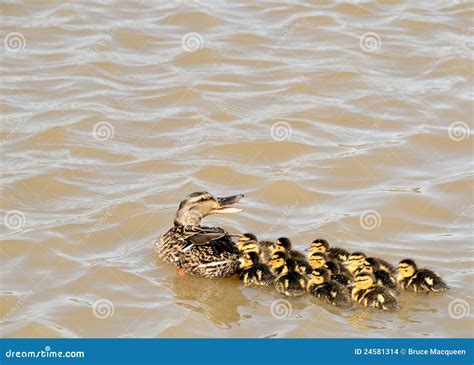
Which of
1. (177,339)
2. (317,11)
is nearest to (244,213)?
(177,339)

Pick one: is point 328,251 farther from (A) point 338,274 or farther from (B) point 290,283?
(B) point 290,283

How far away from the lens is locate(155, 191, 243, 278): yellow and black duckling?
30.4ft

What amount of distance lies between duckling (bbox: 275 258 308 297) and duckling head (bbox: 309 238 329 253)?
40 centimetres

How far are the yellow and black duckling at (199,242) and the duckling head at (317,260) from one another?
1.97 ft

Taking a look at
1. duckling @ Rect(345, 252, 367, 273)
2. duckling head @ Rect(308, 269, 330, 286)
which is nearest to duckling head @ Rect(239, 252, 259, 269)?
duckling head @ Rect(308, 269, 330, 286)

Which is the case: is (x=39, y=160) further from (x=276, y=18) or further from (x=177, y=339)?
(x=276, y=18)

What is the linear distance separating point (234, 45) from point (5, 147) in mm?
3319

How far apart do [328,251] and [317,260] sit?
229 mm

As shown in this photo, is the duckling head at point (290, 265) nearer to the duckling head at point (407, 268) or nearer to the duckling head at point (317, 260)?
the duckling head at point (317, 260)

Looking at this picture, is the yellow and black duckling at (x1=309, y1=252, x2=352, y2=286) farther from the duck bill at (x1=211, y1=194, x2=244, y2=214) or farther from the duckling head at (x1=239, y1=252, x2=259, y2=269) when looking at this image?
the duck bill at (x1=211, y1=194, x2=244, y2=214)

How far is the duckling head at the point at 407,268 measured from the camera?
8945 millimetres

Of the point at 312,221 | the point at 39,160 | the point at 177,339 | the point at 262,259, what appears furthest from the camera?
the point at 39,160

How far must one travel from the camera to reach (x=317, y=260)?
30.0ft

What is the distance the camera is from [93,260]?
30.9ft
